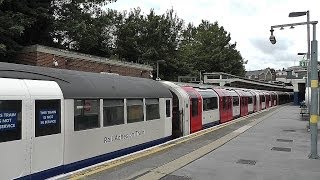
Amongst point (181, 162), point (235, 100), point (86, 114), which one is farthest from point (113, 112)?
point (235, 100)

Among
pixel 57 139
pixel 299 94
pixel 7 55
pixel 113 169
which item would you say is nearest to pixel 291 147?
pixel 113 169

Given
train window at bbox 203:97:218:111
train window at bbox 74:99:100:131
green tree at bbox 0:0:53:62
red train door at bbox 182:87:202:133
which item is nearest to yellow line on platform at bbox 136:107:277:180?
train window at bbox 74:99:100:131

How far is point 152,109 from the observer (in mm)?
15086

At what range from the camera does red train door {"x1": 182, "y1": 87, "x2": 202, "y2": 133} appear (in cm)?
1959

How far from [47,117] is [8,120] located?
1.19 meters

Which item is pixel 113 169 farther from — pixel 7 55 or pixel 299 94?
pixel 299 94

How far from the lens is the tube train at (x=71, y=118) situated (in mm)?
7828

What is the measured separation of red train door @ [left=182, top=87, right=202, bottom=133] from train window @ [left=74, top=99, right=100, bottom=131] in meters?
9.03

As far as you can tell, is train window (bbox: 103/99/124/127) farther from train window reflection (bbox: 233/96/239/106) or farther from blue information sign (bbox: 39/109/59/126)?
train window reflection (bbox: 233/96/239/106)

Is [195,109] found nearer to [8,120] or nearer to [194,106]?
[194,106]

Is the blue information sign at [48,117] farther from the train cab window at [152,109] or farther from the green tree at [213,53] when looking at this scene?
the green tree at [213,53]

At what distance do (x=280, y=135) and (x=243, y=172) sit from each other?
30.3 feet

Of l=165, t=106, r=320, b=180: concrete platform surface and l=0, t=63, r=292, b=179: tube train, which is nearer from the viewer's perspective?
l=0, t=63, r=292, b=179: tube train

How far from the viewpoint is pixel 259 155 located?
12.4m
